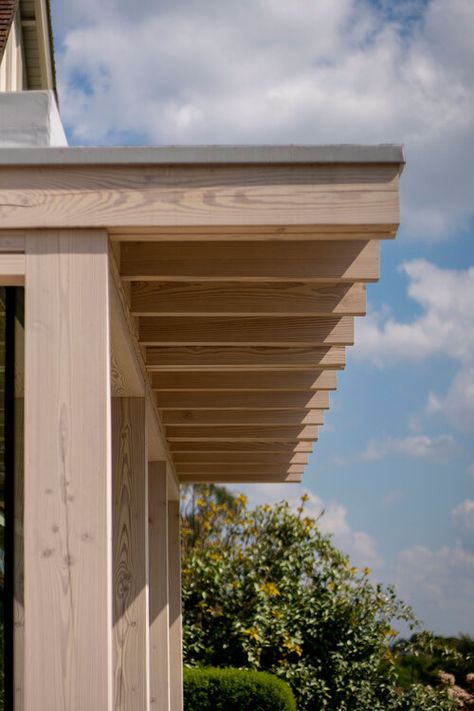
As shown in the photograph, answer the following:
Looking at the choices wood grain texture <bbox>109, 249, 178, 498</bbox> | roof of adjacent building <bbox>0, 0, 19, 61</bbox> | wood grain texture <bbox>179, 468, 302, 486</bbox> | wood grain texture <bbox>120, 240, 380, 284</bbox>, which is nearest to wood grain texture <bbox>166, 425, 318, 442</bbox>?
wood grain texture <bbox>109, 249, 178, 498</bbox>

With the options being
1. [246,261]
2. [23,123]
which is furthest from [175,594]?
[23,123]

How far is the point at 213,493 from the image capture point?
2278 cm

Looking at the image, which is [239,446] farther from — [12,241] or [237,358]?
[12,241]

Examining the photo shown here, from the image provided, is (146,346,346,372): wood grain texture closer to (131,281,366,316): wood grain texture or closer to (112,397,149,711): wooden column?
(112,397,149,711): wooden column

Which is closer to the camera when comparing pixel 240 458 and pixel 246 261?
pixel 246 261

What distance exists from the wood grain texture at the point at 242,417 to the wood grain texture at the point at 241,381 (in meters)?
0.89

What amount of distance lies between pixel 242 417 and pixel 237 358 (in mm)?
1753

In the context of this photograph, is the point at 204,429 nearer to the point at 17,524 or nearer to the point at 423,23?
the point at 17,524

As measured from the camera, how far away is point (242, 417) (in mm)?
8055

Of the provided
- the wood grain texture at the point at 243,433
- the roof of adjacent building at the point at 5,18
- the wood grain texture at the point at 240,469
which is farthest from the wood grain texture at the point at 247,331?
the roof of adjacent building at the point at 5,18

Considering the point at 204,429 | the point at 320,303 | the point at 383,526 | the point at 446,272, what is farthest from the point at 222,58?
the point at 446,272

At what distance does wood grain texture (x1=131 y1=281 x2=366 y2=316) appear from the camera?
5.34 metres

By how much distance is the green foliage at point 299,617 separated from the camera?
13.2 metres

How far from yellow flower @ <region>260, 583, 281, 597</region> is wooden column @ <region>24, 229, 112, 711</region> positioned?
992 centimetres
